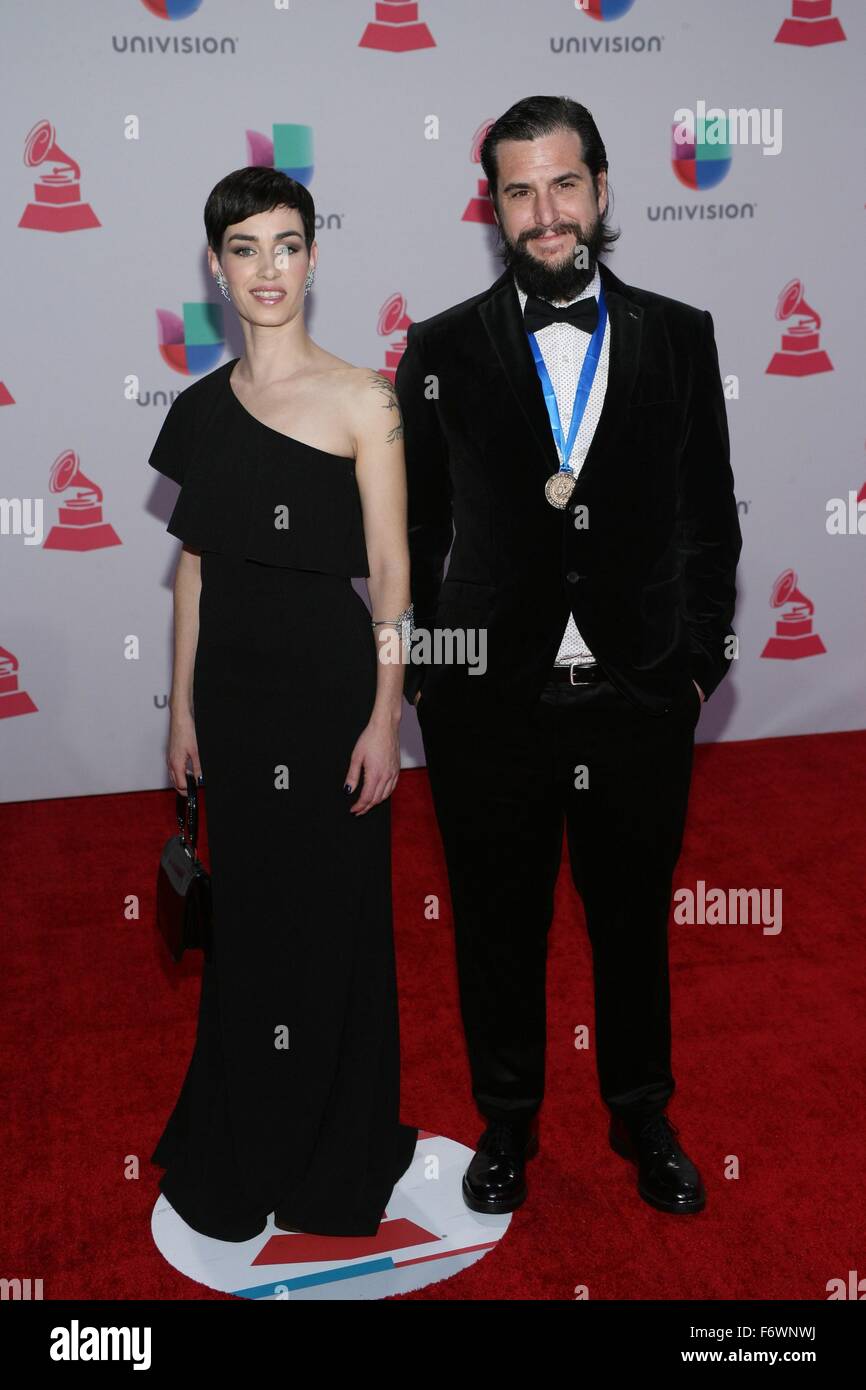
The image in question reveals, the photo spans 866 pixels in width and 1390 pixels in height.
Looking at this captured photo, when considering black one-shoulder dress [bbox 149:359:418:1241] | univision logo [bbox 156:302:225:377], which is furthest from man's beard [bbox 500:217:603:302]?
univision logo [bbox 156:302:225:377]

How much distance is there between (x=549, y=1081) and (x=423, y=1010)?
0.48m

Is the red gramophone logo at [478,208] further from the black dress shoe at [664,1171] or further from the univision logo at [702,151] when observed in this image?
the black dress shoe at [664,1171]

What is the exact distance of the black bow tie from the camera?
260 cm

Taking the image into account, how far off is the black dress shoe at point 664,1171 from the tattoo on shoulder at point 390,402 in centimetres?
147

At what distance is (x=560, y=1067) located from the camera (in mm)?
3535

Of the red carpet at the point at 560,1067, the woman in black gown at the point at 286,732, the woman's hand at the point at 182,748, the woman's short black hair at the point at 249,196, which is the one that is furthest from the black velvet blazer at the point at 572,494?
the red carpet at the point at 560,1067

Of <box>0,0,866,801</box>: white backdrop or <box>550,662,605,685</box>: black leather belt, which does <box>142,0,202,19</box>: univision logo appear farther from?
<box>550,662,605,685</box>: black leather belt

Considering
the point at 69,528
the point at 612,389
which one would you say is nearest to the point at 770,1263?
the point at 612,389

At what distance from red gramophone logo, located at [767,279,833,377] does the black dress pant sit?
3.43 metres

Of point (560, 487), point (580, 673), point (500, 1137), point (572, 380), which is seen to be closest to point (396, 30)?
point (572, 380)

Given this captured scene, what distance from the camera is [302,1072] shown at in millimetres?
2820

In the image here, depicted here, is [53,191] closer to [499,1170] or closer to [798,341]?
[798,341]

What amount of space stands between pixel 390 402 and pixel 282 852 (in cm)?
86

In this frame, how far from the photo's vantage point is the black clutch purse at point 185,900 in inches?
111
